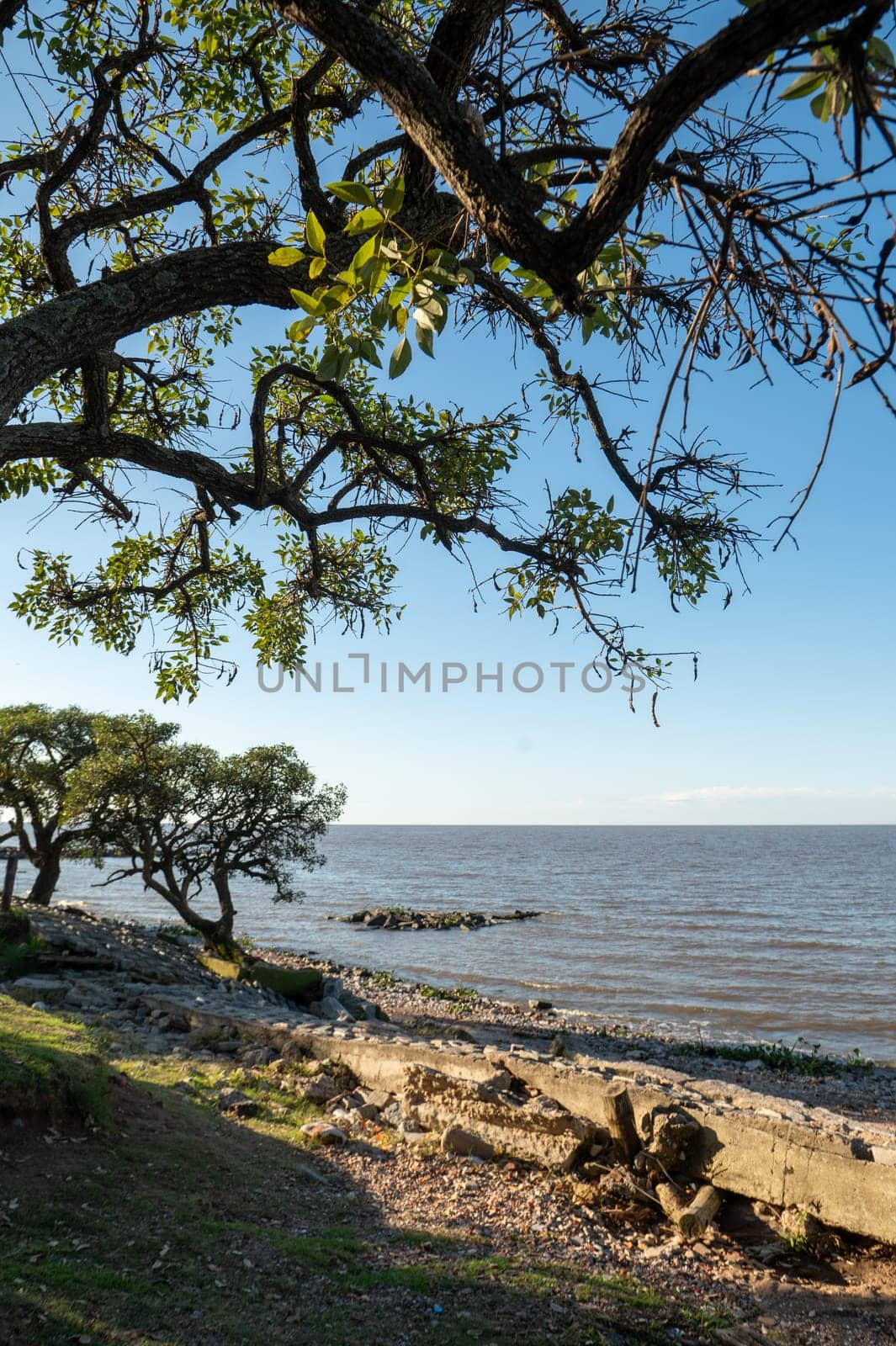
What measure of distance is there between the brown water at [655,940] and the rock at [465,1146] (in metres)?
15.7

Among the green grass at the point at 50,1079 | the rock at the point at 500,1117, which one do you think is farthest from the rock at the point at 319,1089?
the green grass at the point at 50,1079

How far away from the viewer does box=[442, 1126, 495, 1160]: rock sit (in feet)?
26.0

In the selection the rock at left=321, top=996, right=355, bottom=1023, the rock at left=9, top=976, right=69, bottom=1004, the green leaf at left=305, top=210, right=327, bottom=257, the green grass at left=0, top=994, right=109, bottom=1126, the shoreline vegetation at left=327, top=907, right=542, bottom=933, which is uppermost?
the green leaf at left=305, top=210, right=327, bottom=257

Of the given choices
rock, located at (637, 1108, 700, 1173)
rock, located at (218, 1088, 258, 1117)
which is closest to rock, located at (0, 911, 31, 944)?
rock, located at (218, 1088, 258, 1117)

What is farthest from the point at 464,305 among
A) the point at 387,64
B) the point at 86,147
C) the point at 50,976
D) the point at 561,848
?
the point at 561,848

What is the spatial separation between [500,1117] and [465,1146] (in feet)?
1.68

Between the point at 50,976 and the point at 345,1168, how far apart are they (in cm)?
880

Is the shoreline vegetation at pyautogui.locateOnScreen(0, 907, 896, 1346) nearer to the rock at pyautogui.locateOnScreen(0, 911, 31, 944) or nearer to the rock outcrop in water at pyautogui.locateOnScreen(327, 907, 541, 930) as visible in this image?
the rock at pyautogui.locateOnScreen(0, 911, 31, 944)

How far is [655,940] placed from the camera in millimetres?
36781

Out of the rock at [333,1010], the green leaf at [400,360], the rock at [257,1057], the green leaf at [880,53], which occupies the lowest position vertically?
the rock at [333,1010]

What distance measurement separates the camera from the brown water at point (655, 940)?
2438cm

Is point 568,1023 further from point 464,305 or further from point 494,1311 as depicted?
point 464,305

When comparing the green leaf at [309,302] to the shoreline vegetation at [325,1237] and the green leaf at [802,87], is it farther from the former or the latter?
the shoreline vegetation at [325,1237]

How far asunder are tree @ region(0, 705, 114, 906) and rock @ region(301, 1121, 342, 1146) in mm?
18461
